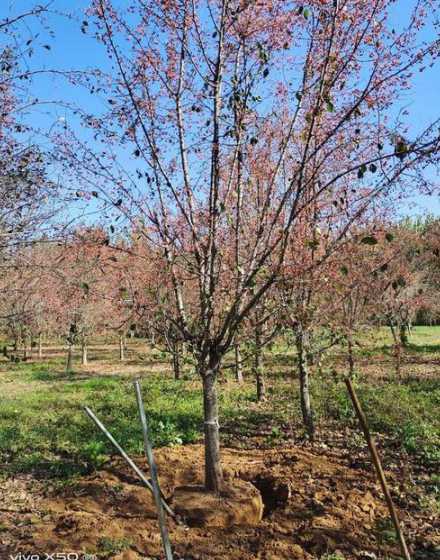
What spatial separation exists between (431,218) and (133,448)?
25.3 m

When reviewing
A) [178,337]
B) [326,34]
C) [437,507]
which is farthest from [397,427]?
[326,34]

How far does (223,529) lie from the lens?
3.88 m

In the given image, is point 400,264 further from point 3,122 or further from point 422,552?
point 3,122

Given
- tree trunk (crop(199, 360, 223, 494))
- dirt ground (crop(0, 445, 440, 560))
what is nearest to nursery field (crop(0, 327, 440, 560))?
dirt ground (crop(0, 445, 440, 560))

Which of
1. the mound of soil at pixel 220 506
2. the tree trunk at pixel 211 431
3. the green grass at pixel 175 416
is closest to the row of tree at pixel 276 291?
the tree trunk at pixel 211 431

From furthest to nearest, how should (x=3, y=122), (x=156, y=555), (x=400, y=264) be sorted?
(x=400, y=264), (x=3, y=122), (x=156, y=555)

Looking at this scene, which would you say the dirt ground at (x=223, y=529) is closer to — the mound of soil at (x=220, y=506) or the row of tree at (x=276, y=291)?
the mound of soil at (x=220, y=506)

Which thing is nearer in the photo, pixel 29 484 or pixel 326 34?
pixel 326 34

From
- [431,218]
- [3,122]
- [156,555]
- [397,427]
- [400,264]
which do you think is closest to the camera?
[156,555]

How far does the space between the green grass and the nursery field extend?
32 millimetres

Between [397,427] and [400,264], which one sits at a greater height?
[400,264]

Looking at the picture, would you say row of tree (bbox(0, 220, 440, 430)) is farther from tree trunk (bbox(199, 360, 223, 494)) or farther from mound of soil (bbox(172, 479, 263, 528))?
mound of soil (bbox(172, 479, 263, 528))

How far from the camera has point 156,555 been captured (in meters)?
3.53

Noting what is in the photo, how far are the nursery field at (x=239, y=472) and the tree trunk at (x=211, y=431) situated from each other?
1.44ft
